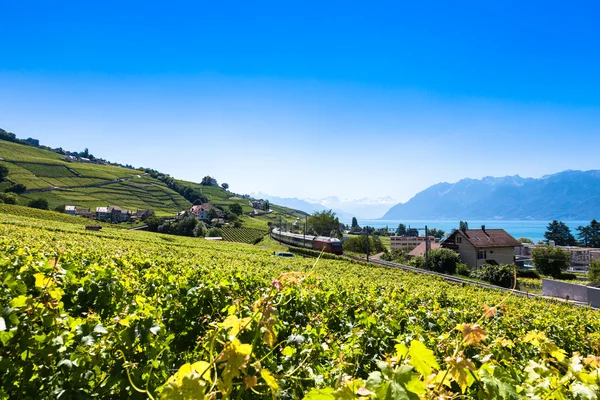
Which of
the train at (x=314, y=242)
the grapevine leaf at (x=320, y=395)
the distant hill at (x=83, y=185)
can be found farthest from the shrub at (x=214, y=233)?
the grapevine leaf at (x=320, y=395)

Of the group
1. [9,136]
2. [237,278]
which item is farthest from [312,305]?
[9,136]

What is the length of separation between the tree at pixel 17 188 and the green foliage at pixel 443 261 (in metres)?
122

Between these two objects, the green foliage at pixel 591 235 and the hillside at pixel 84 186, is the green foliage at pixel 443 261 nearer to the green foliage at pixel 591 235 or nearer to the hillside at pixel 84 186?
the hillside at pixel 84 186

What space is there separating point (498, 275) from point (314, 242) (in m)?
23.8

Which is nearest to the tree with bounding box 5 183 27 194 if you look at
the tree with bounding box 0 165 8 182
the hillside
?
the hillside

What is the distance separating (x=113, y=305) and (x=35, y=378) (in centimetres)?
216

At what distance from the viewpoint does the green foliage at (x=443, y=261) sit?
1789 inches

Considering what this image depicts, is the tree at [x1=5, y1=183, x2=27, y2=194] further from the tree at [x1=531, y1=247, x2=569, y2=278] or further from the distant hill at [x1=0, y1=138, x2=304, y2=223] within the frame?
the tree at [x1=531, y1=247, x2=569, y2=278]

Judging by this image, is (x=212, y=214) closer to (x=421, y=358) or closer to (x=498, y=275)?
(x=498, y=275)

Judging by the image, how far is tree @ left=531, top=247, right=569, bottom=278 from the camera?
55750 mm

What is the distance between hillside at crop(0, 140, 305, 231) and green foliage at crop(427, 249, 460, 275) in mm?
67956

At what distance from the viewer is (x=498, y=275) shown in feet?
121

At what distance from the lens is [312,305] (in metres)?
5.49

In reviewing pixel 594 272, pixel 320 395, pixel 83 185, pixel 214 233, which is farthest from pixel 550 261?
pixel 83 185
